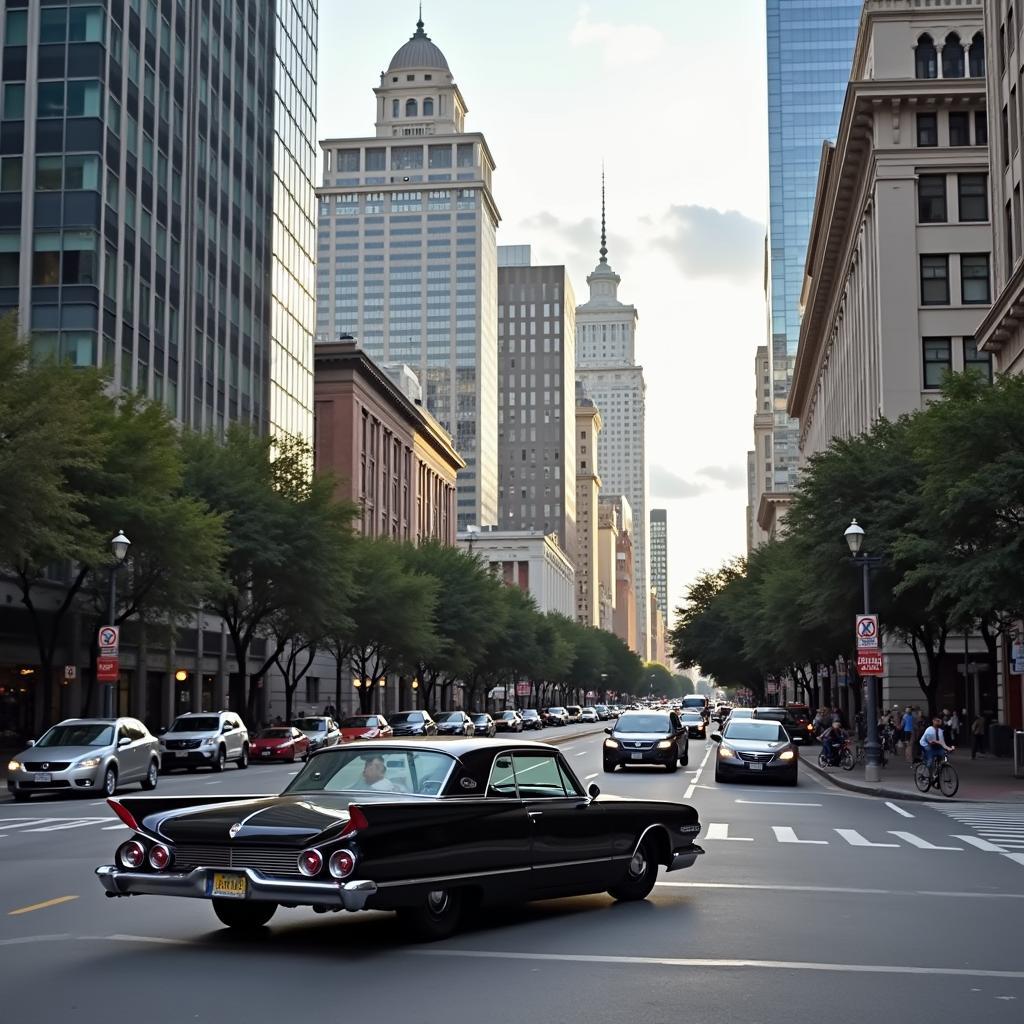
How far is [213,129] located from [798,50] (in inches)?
5478

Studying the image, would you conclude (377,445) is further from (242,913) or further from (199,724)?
(242,913)

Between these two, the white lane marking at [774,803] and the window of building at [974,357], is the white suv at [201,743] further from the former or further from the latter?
the window of building at [974,357]

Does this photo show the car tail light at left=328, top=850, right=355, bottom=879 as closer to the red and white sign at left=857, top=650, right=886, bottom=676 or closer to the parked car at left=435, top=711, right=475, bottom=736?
the red and white sign at left=857, top=650, right=886, bottom=676

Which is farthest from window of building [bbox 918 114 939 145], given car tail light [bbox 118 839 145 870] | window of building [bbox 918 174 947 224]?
car tail light [bbox 118 839 145 870]

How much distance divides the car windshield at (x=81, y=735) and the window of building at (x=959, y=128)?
165 ft

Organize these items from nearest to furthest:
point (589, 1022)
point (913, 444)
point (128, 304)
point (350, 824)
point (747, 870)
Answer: point (589, 1022)
point (350, 824)
point (747, 870)
point (913, 444)
point (128, 304)

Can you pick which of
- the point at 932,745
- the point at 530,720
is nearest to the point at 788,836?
the point at 932,745

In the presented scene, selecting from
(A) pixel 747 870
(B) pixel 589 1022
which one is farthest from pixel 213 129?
(B) pixel 589 1022

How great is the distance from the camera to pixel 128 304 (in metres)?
59.3

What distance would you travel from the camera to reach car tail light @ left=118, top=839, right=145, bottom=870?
10.3 metres

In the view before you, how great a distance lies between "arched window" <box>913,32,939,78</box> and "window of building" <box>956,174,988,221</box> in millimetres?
6135

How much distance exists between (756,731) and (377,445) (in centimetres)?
7217

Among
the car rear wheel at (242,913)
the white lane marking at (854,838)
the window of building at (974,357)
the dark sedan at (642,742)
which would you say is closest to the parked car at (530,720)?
the window of building at (974,357)

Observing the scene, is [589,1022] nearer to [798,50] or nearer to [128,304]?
[128,304]
